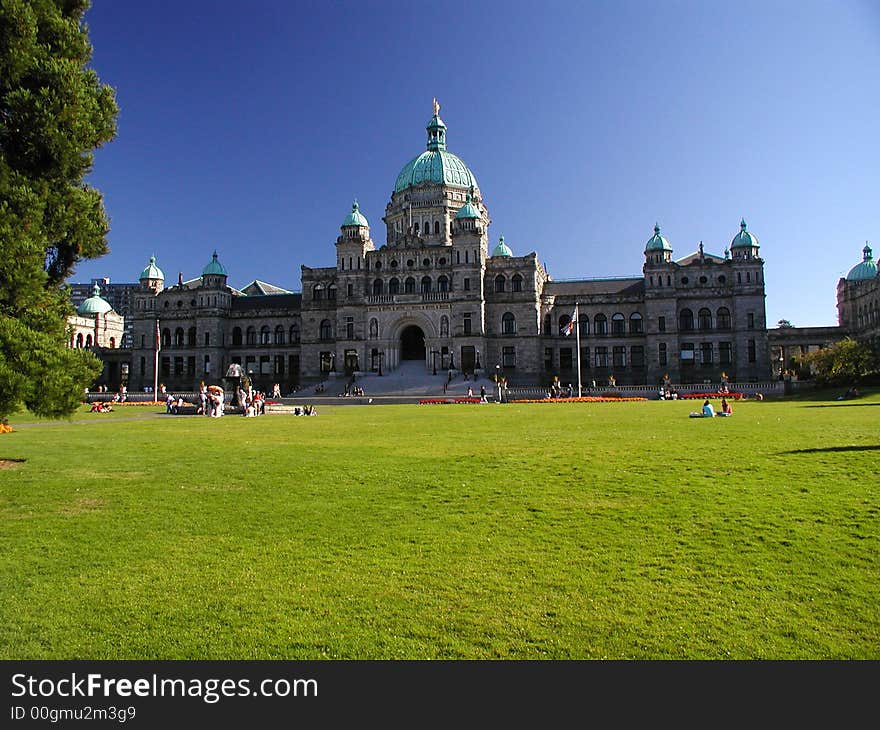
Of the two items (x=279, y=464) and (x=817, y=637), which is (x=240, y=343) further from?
(x=817, y=637)

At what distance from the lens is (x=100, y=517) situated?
11969 millimetres

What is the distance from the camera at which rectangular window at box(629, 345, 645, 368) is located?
85.1 metres

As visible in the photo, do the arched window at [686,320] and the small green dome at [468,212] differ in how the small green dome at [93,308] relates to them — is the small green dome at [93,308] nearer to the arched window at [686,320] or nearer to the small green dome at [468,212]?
the small green dome at [468,212]

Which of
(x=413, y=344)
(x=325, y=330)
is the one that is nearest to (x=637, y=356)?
(x=413, y=344)

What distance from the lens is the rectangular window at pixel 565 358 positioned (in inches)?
3401

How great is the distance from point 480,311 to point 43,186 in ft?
218

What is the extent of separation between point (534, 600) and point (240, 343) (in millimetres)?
91604

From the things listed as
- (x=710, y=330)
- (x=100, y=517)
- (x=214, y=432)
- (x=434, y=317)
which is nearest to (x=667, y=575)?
(x=100, y=517)

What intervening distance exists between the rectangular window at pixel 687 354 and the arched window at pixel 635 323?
597 cm

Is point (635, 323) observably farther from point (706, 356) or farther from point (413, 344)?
point (413, 344)

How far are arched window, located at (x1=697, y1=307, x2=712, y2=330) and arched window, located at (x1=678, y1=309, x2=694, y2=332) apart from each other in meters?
0.94

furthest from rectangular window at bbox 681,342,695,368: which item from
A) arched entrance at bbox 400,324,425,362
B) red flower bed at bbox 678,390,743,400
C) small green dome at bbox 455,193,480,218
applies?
arched entrance at bbox 400,324,425,362

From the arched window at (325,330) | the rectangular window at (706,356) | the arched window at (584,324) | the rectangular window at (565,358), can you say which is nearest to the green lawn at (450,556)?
the rectangular window at (706,356)

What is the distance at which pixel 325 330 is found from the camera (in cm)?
8800
